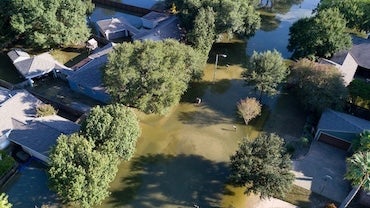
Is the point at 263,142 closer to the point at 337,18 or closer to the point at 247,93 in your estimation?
the point at 247,93

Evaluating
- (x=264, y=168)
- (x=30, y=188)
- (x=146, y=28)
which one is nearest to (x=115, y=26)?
(x=146, y=28)

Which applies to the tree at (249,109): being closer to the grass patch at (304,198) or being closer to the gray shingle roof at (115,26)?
the grass patch at (304,198)

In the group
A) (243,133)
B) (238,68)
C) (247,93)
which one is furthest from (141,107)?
(238,68)

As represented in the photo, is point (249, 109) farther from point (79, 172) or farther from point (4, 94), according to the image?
point (4, 94)

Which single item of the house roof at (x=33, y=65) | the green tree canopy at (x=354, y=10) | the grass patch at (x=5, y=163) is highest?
the green tree canopy at (x=354, y=10)

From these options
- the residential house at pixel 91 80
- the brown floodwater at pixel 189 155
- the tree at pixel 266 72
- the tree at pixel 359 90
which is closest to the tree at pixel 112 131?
the brown floodwater at pixel 189 155

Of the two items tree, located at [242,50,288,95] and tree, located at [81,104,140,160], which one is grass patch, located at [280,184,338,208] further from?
tree, located at [81,104,140,160]
